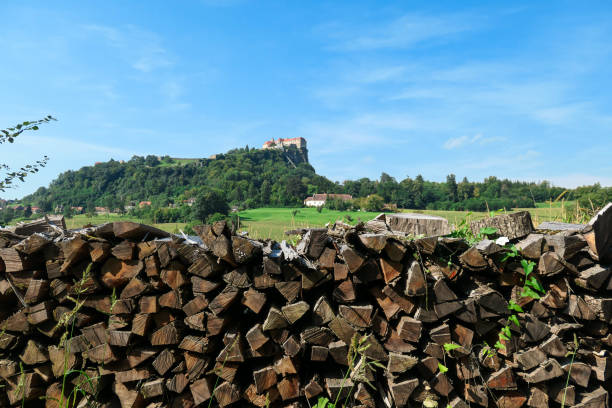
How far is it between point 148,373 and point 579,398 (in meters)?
3.76

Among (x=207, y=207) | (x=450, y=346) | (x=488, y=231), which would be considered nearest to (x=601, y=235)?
(x=488, y=231)

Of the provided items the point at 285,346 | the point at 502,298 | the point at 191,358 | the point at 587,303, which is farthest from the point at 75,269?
the point at 587,303

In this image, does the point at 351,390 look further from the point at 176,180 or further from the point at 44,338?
the point at 176,180

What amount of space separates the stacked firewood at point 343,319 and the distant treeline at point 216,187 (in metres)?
17.1

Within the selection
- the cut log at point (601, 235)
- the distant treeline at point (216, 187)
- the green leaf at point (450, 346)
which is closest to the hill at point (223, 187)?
the distant treeline at point (216, 187)

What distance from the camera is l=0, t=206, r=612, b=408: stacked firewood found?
8.02 ft

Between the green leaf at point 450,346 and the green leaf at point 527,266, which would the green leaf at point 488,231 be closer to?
the green leaf at point 527,266

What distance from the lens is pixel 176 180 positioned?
105 m

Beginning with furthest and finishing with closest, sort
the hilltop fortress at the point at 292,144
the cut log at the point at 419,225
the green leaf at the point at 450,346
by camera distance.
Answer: the hilltop fortress at the point at 292,144 < the cut log at the point at 419,225 < the green leaf at the point at 450,346

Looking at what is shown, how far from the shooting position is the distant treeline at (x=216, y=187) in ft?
81.6

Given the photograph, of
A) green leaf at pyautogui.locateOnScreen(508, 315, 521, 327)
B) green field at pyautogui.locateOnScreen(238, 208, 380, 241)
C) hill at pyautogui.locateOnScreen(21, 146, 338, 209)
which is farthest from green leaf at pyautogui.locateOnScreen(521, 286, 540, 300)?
hill at pyautogui.locateOnScreen(21, 146, 338, 209)

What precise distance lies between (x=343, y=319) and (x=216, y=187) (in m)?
85.2

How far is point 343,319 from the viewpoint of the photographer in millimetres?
2447

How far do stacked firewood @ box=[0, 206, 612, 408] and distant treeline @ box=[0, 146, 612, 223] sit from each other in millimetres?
17124
